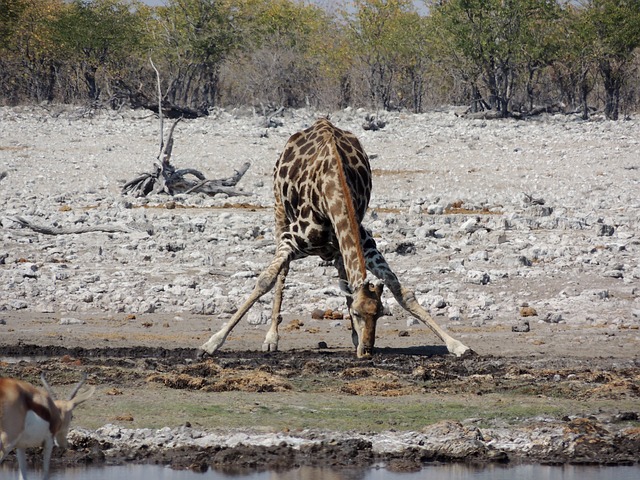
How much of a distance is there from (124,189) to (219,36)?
97.4 feet

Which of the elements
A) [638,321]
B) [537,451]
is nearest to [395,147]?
[638,321]

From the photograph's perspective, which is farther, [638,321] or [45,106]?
[45,106]

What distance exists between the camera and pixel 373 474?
6.73 m

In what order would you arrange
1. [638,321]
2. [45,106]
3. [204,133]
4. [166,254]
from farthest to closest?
1. [45,106]
2. [204,133]
3. [166,254]
4. [638,321]

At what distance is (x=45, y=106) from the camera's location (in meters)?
42.4

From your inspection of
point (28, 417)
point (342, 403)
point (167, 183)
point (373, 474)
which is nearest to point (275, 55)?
point (167, 183)

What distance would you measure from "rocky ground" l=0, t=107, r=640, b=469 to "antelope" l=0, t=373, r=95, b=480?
3.85 feet

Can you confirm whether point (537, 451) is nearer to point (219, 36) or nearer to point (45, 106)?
point (45, 106)

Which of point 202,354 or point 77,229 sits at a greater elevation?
point 77,229

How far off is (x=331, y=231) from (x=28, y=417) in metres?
5.45

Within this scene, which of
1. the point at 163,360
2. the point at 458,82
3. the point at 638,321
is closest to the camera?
the point at 163,360

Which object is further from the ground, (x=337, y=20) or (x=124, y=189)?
(x=337, y=20)

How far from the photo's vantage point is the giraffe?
9688mm

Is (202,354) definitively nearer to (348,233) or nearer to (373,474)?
(348,233)
